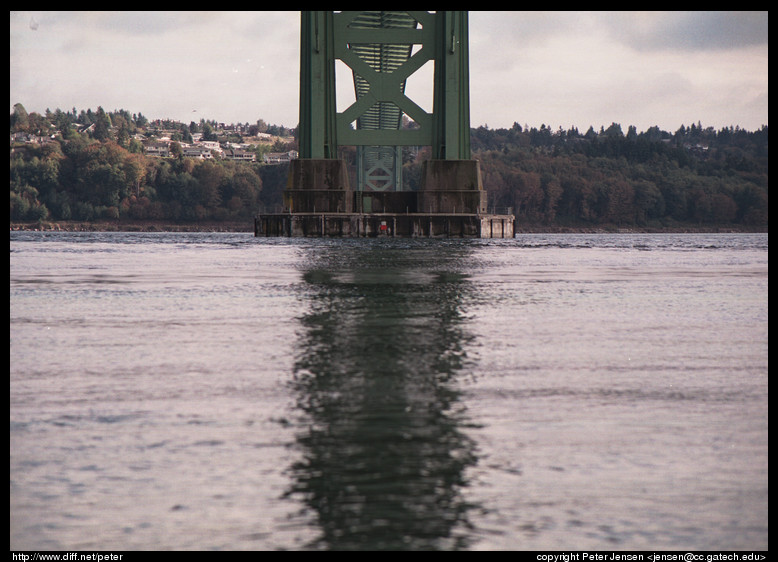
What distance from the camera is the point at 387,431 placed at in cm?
668

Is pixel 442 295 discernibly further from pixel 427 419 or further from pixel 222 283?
pixel 427 419

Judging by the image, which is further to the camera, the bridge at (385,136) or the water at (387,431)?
the bridge at (385,136)

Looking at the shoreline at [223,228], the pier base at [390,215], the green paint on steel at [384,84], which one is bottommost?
the shoreline at [223,228]

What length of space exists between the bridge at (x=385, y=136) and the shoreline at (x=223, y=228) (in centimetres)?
7781

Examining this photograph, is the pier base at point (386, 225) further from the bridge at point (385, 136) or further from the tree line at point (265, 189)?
Result: the tree line at point (265, 189)

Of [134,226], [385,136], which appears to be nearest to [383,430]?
[385,136]

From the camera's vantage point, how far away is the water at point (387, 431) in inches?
187

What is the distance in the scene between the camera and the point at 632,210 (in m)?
174

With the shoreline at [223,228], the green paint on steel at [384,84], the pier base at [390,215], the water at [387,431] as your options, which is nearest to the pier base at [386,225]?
the pier base at [390,215]

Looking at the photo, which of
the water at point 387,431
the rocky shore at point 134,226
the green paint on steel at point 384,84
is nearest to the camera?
the water at point 387,431

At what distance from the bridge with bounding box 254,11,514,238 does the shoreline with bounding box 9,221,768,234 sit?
7781 centimetres

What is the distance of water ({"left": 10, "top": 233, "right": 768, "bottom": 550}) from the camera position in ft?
15.5

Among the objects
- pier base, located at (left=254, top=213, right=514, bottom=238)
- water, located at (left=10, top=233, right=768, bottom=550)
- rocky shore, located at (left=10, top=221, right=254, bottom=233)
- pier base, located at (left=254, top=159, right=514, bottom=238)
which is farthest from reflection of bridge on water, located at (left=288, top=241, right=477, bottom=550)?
rocky shore, located at (left=10, top=221, right=254, bottom=233)
